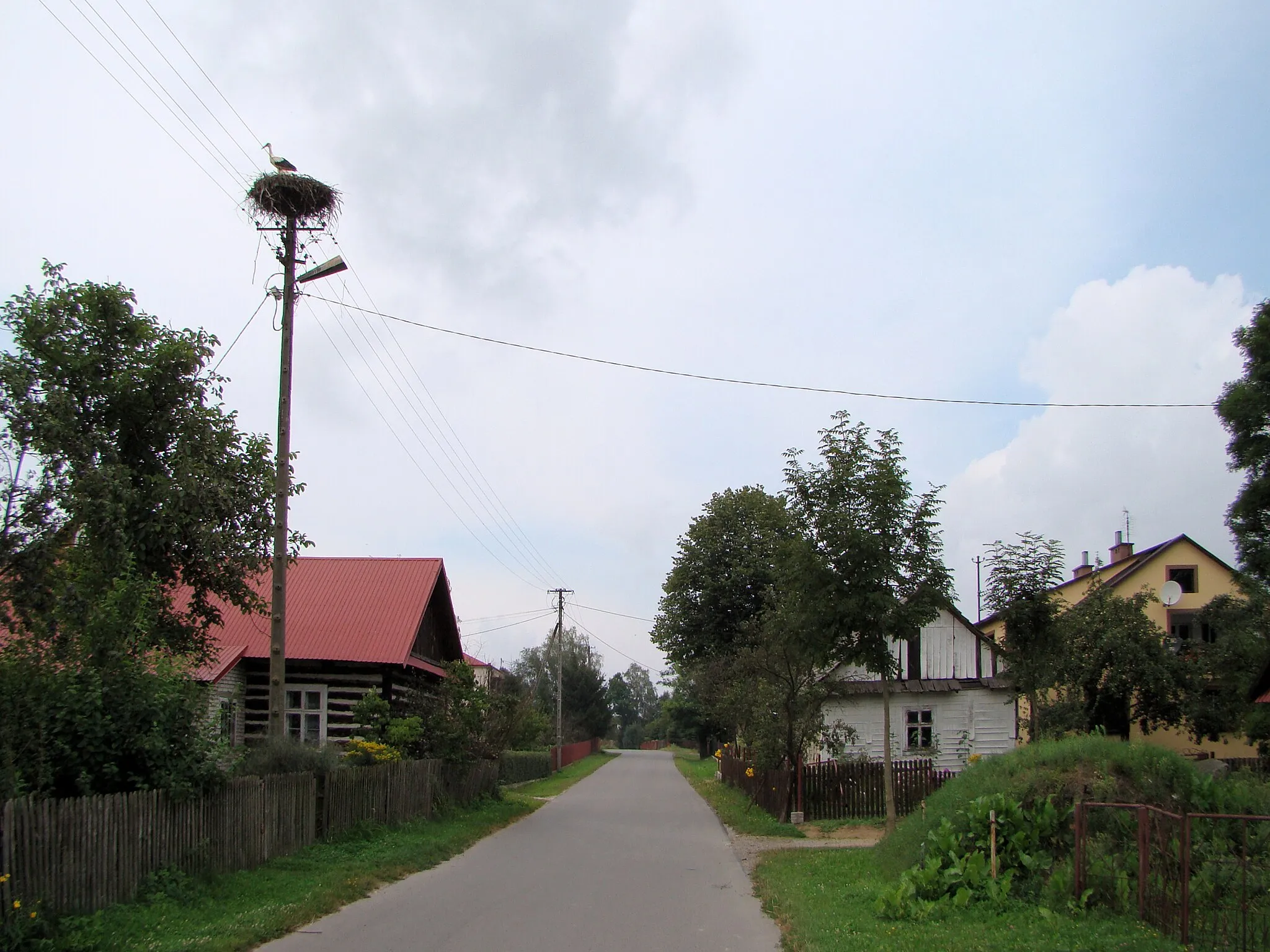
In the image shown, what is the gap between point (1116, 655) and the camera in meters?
31.8

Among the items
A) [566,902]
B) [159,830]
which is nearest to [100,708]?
[159,830]

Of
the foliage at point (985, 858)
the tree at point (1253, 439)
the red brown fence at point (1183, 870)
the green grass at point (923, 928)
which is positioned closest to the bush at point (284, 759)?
the green grass at point (923, 928)

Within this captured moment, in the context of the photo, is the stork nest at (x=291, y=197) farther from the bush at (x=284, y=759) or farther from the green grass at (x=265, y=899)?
the green grass at (x=265, y=899)

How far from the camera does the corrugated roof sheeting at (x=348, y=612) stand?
2388cm

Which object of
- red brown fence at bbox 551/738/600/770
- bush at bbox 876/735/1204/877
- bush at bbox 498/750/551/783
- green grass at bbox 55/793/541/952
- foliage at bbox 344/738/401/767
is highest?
bush at bbox 876/735/1204/877

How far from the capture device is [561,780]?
143 feet

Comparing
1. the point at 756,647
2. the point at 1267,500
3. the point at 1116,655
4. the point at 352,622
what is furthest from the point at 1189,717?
the point at 352,622

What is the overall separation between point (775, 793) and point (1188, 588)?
29.1m

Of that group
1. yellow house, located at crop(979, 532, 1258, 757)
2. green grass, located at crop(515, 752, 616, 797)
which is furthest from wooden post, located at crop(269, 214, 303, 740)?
yellow house, located at crop(979, 532, 1258, 757)

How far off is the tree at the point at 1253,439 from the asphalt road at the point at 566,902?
1560 centimetres

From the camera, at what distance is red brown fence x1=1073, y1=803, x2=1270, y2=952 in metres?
6.98

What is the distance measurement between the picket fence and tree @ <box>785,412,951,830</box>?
26.5 ft

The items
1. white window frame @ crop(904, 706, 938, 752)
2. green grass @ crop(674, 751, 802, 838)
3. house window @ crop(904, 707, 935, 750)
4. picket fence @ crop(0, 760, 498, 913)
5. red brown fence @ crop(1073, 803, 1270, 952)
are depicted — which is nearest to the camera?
red brown fence @ crop(1073, 803, 1270, 952)

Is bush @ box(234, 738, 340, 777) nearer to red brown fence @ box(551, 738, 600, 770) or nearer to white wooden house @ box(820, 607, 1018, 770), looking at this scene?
white wooden house @ box(820, 607, 1018, 770)
